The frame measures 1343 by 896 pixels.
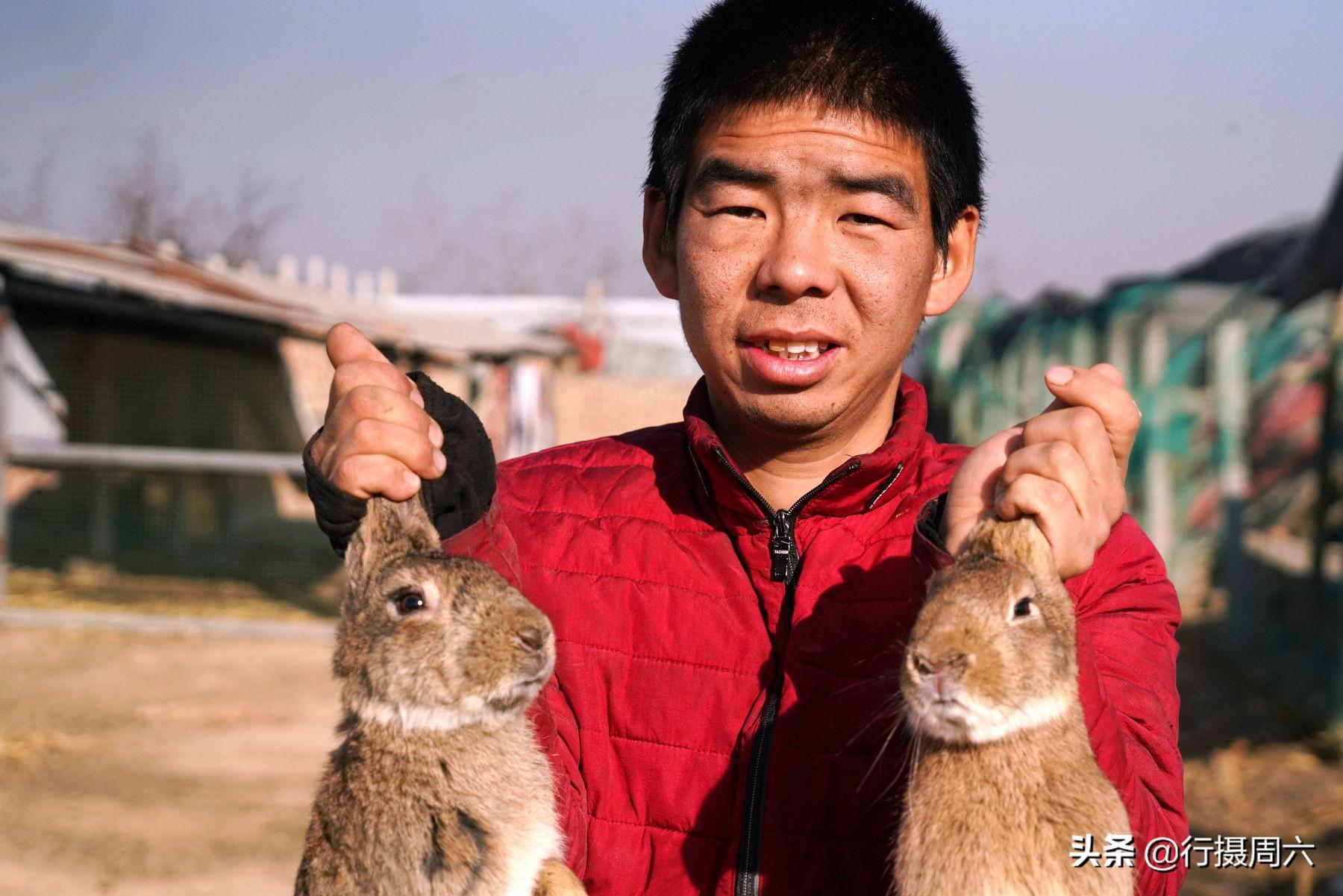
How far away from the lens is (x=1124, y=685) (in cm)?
179

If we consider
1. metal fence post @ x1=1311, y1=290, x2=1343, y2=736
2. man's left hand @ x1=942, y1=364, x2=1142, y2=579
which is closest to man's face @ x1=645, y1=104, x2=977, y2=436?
man's left hand @ x1=942, y1=364, x2=1142, y2=579

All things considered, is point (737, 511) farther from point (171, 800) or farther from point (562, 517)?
point (171, 800)

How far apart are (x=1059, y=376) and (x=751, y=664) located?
76 cm

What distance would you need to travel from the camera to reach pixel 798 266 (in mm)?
1922

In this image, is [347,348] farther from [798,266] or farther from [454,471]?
[798,266]

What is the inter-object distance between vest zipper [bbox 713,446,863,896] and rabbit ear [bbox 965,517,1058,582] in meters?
0.48

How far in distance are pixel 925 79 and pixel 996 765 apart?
1218 mm

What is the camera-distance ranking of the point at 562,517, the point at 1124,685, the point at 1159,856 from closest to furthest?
1. the point at 1159,856
2. the point at 1124,685
3. the point at 562,517

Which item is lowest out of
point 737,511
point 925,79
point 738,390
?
point 737,511

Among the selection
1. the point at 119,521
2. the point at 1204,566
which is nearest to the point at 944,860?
the point at 1204,566

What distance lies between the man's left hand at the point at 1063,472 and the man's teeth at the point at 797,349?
426mm

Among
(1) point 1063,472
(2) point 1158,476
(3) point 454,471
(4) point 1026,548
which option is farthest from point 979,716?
(2) point 1158,476

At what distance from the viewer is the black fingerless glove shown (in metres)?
1.81

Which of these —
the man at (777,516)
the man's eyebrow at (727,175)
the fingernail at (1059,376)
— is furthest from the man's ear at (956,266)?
the fingernail at (1059,376)
